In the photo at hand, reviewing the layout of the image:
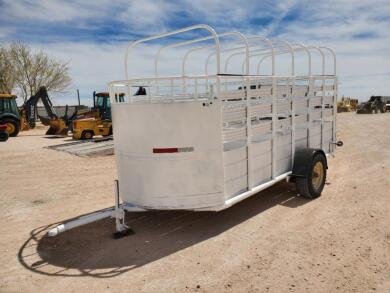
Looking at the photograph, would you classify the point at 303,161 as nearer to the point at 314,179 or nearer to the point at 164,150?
the point at 314,179

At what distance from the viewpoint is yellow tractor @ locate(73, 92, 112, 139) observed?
1717cm

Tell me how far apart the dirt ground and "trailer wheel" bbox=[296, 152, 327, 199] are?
6.5 inches

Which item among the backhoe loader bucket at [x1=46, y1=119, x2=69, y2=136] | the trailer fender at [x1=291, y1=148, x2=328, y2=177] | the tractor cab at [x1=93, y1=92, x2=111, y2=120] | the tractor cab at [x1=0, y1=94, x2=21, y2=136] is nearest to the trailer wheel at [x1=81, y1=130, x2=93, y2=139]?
the tractor cab at [x1=93, y1=92, x2=111, y2=120]

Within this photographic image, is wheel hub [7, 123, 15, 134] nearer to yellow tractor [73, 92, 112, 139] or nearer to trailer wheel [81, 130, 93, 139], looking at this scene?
yellow tractor [73, 92, 112, 139]

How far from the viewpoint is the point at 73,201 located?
6.68 m

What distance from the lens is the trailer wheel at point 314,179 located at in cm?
590

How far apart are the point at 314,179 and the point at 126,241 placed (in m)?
3.65

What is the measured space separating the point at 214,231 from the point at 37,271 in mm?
2309

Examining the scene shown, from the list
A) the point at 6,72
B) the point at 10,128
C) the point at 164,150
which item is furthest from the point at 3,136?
the point at 6,72

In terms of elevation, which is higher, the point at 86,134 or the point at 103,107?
the point at 103,107

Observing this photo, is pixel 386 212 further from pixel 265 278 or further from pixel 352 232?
pixel 265 278

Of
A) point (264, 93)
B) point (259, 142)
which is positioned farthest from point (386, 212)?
point (264, 93)

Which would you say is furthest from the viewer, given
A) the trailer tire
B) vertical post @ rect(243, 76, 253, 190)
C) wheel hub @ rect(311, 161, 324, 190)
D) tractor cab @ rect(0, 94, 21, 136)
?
tractor cab @ rect(0, 94, 21, 136)

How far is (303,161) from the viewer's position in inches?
235
